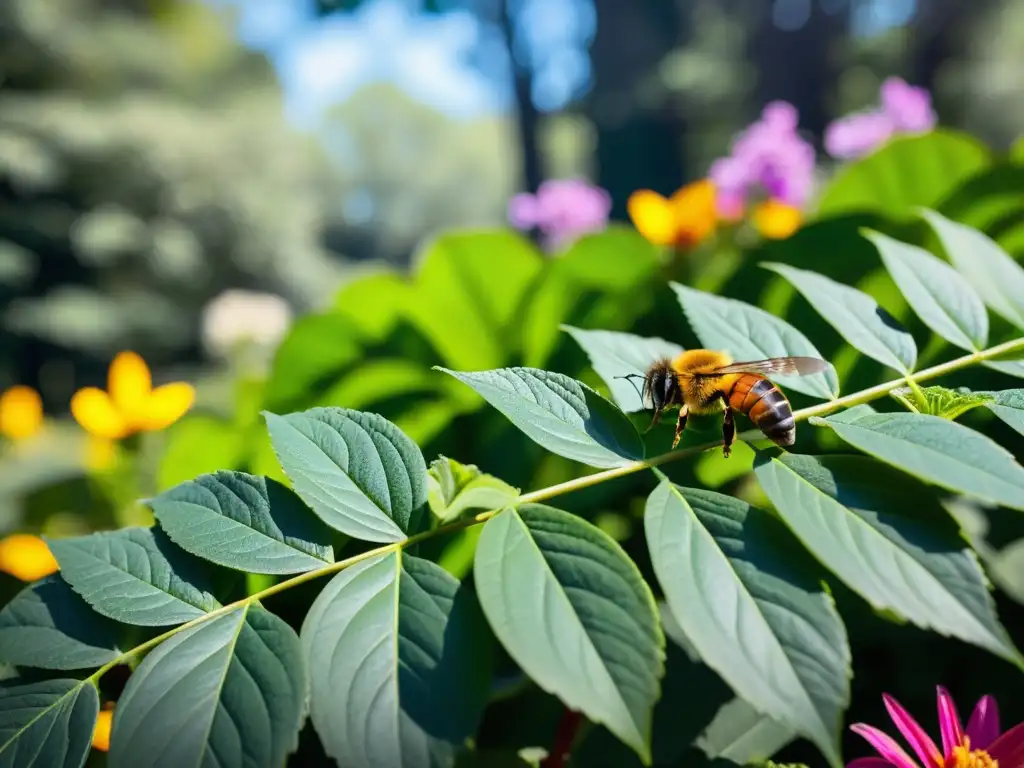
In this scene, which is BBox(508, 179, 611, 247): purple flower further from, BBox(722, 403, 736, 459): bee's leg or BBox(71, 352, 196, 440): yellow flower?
BBox(722, 403, 736, 459): bee's leg

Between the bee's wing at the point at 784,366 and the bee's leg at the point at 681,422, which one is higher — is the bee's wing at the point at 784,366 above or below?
above

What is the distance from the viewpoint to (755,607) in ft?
0.80

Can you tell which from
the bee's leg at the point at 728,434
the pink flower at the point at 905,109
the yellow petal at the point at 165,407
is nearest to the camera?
the bee's leg at the point at 728,434

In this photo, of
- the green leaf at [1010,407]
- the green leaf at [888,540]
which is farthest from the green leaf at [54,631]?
the green leaf at [1010,407]

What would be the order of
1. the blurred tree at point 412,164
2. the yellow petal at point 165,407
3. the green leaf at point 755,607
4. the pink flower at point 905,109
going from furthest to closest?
the blurred tree at point 412,164 < the pink flower at point 905,109 < the yellow petal at point 165,407 < the green leaf at point 755,607

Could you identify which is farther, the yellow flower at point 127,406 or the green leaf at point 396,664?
the yellow flower at point 127,406

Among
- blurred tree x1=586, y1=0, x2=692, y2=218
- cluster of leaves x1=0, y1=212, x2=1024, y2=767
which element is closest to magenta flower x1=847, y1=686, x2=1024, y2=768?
cluster of leaves x1=0, y1=212, x2=1024, y2=767

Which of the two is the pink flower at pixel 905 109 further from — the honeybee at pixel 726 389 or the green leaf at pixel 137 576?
the green leaf at pixel 137 576

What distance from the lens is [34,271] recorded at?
24.7 feet

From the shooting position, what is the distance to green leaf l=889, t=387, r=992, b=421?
312 millimetres

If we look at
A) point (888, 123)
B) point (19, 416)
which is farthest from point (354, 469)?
point (888, 123)

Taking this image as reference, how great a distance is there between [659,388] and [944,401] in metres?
0.13

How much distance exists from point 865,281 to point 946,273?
0.25ft

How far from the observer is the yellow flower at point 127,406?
33.3 inches
